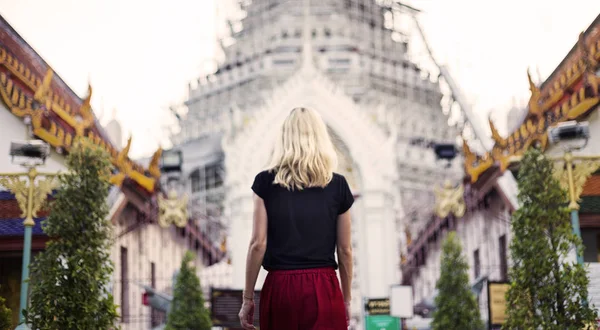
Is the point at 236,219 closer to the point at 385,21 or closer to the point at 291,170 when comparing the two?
the point at 291,170

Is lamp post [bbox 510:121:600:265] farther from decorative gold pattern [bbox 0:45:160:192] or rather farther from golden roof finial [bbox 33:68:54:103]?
golden roof finial [bbox 33:68:54:103]

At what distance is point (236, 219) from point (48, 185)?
6.75 meters

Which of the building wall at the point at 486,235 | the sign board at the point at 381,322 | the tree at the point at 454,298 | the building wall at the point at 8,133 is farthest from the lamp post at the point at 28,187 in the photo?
the building wall at the point at 486,235

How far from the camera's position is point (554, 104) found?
12672 millimetres

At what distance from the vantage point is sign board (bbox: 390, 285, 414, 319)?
11.9 metres

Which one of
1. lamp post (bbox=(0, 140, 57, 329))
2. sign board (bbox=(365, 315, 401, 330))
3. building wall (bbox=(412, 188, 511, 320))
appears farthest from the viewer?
building wall (bbox=(412, 188, 511, 320))

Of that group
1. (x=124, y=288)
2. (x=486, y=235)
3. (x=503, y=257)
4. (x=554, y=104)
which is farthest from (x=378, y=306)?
(x=124, y=288)

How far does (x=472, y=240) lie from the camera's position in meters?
16.3

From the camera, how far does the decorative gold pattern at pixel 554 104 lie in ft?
36.6

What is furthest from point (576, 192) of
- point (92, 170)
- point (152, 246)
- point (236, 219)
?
point (152, 246)

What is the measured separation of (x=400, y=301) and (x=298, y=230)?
9195mm

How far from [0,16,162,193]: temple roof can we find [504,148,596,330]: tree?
219 inches

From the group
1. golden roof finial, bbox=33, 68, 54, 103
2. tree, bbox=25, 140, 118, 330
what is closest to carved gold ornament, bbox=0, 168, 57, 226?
tree, bbox=25, 140, 118, 330

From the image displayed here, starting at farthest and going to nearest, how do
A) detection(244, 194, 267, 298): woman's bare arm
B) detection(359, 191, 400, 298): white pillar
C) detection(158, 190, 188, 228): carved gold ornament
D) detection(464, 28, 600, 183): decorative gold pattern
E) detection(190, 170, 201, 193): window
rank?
detection(190, 170, 201, 193): window
detection(359, 191, 400, 298): white pillar
detection(158, 190, 188, 228): carved gold ornament
detection(464, 28, 600, 183): decorative gold pattern
detection(244, 194, 267, 298): woman's bare arm
